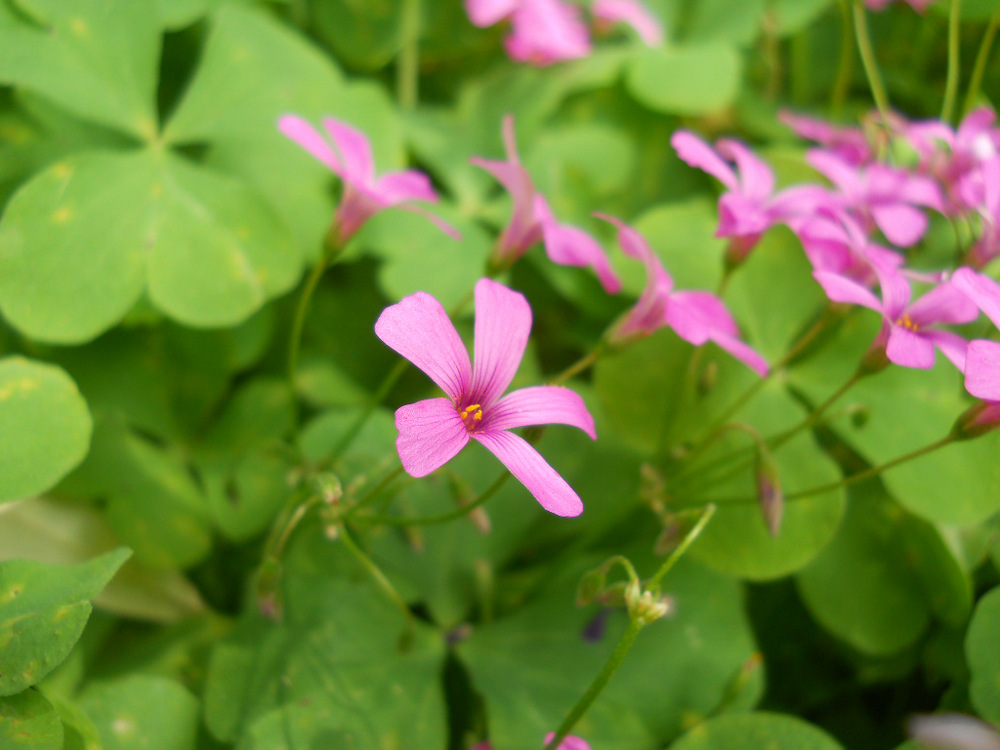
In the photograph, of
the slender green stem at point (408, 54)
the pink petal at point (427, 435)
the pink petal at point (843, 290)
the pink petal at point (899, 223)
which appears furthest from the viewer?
the slender green stem at point (408, 54)

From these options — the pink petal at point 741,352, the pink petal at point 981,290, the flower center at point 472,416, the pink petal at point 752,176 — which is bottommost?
the flower center at point 472,416

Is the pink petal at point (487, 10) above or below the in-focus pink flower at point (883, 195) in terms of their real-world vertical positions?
above

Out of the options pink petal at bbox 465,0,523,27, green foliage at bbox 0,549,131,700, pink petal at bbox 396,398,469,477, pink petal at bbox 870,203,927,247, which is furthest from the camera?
pink petal at bbox 465,0,523,27

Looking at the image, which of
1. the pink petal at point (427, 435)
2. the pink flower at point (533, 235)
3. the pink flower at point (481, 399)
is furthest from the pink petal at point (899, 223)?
the pink petal at point (427, 435)

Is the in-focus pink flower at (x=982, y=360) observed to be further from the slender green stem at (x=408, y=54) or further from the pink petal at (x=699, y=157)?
the slender green stem at (x=408, y=54)

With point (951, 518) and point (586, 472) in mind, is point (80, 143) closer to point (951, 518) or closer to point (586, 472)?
point (586, 472)

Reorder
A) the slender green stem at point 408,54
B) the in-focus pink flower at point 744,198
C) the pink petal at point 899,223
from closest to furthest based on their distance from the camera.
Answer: the in-focus pink flower at point 744,198 < the pink petal at point 899,223 < the slender green stem at point 408,54

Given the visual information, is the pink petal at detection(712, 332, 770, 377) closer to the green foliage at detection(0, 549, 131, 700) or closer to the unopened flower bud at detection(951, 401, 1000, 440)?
the unopened flower bud at detection(951, 401, 1000, 440)

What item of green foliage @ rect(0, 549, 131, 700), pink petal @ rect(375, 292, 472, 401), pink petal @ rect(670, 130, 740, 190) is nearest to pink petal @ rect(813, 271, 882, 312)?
pink petal @ rect(670, 130, 740, 190)

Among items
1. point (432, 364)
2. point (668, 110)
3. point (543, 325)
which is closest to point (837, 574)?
point (543, 325)
